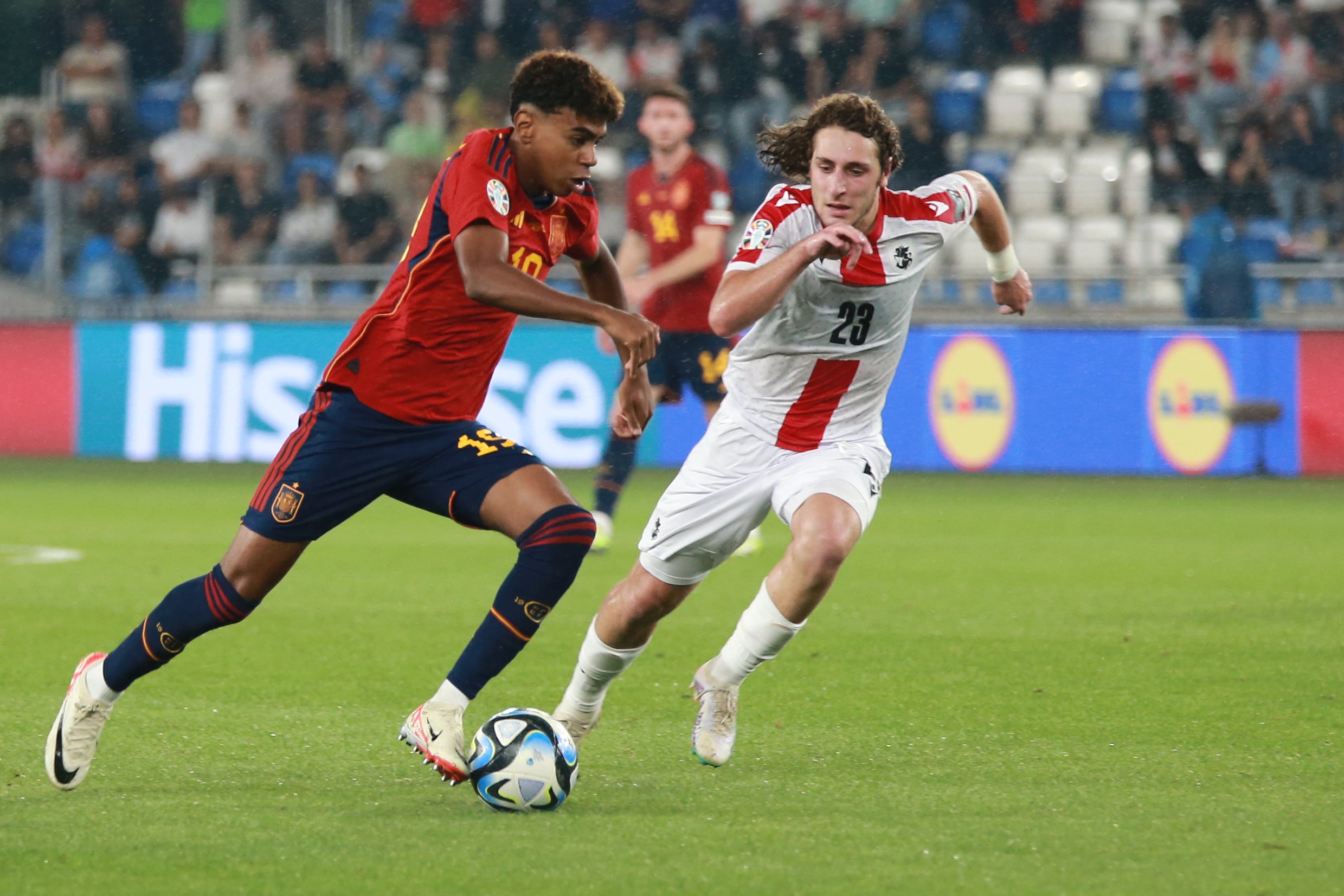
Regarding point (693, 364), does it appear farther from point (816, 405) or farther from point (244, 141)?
point (244, 141)

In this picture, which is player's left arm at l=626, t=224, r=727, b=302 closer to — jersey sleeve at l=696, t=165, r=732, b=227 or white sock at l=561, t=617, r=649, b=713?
jersey sleeve at l=696, t=165, r=732, b=227

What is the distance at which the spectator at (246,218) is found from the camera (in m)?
17.9

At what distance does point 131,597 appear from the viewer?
7.93 m

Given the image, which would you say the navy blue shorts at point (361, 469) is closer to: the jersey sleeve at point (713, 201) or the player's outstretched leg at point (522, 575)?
the player's outstretched leg at point (522, 575)

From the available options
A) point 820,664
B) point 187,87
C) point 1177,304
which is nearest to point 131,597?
point 820,664

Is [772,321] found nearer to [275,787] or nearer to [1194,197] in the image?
[275,787]

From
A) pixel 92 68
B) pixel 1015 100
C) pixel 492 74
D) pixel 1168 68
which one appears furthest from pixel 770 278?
pixel 92 68

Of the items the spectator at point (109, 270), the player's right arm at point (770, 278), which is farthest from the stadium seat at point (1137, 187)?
the player's right arm at point (770, 278)

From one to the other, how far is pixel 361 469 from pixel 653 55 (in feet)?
50.1

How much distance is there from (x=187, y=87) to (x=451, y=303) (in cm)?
1729

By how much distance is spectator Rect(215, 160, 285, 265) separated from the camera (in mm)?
17859

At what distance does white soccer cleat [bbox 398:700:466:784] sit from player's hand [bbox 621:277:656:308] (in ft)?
16.0

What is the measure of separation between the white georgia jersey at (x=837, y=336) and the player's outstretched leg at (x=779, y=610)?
1.21ft

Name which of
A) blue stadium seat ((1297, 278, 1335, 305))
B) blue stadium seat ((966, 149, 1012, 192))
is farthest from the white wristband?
blue stadium seat ((966, 149, 1012, 192))
